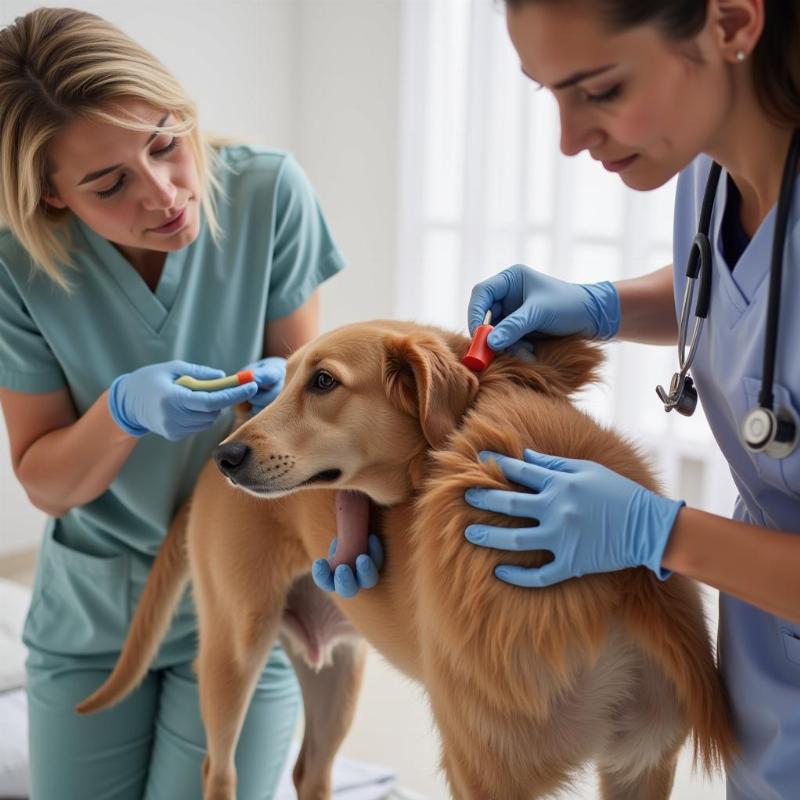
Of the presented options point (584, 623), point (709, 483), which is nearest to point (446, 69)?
point (709, 483)

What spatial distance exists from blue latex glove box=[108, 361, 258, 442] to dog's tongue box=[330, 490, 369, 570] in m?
0.23

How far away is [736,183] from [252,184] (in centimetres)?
87

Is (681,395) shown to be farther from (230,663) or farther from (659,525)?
(230,663)

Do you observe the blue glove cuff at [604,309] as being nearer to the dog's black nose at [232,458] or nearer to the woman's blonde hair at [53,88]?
the dog's black nose at [232,458]

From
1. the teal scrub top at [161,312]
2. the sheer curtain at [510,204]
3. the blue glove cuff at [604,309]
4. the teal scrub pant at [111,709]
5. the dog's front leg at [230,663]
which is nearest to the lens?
the blue glove cuff at [604,309]

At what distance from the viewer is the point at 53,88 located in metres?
1.35

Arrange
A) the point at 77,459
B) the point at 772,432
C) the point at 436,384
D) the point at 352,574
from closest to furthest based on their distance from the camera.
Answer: the point at 772,432 → the point at 436,384 → the point at 352,574 → the point at 77,459

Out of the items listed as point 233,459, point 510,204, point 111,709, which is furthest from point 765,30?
point 510,204

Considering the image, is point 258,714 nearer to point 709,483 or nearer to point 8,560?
point 709,483

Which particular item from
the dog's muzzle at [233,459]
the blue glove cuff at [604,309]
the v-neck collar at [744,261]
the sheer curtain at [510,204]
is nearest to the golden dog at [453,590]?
the dog's muzzle at [233,459]

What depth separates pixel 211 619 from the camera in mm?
1471

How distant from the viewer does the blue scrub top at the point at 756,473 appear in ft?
3.02

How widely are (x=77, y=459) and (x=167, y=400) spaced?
0.84 feet

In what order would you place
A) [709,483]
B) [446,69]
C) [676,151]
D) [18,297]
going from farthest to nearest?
[446,69], [709,483], [18,297], [676,151]
